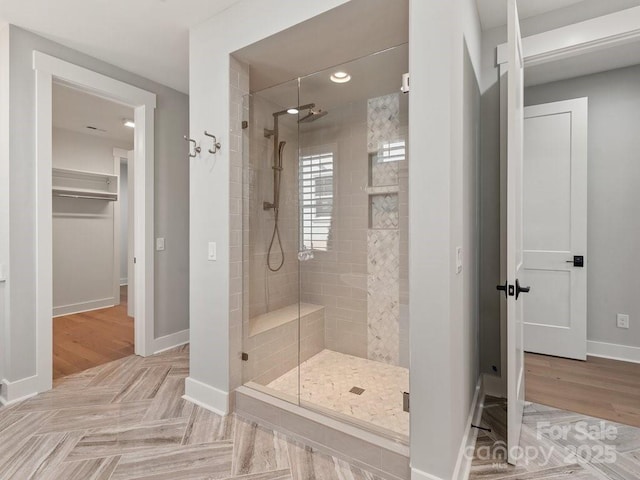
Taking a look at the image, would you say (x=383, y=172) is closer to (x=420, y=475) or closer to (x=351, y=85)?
(x=351, y=85)

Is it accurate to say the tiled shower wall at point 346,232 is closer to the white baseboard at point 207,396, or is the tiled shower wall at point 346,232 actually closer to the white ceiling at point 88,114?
the white baseboard at point 207,396

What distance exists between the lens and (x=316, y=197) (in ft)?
8.05

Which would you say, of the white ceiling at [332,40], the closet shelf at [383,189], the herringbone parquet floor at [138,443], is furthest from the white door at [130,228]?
the closet shelf at [383,189]

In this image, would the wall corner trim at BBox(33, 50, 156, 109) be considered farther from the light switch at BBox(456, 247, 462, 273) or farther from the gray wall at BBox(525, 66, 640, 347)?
the gray wall at BBox(525, 66, 640, 347)

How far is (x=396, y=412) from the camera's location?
6.04ft

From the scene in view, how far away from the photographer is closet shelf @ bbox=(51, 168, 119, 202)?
4.64m

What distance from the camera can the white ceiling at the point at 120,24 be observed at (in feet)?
6.91

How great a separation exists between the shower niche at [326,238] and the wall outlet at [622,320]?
7.54ft

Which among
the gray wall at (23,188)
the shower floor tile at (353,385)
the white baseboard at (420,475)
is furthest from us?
the gray wall at (23,188)

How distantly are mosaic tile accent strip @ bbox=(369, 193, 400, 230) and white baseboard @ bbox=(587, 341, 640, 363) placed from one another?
2.48 metres

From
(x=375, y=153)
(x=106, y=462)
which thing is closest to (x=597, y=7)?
(x=375, y=153)

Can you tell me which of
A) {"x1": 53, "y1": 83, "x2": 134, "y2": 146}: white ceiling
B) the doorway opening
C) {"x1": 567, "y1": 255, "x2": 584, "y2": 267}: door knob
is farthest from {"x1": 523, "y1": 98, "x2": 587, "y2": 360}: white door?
{"x1": 53, "y1": 83, "x2": 134, "y2": 146}: white ceiling

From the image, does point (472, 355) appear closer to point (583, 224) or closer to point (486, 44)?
point (583, 224)

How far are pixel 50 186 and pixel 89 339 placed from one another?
196cm
